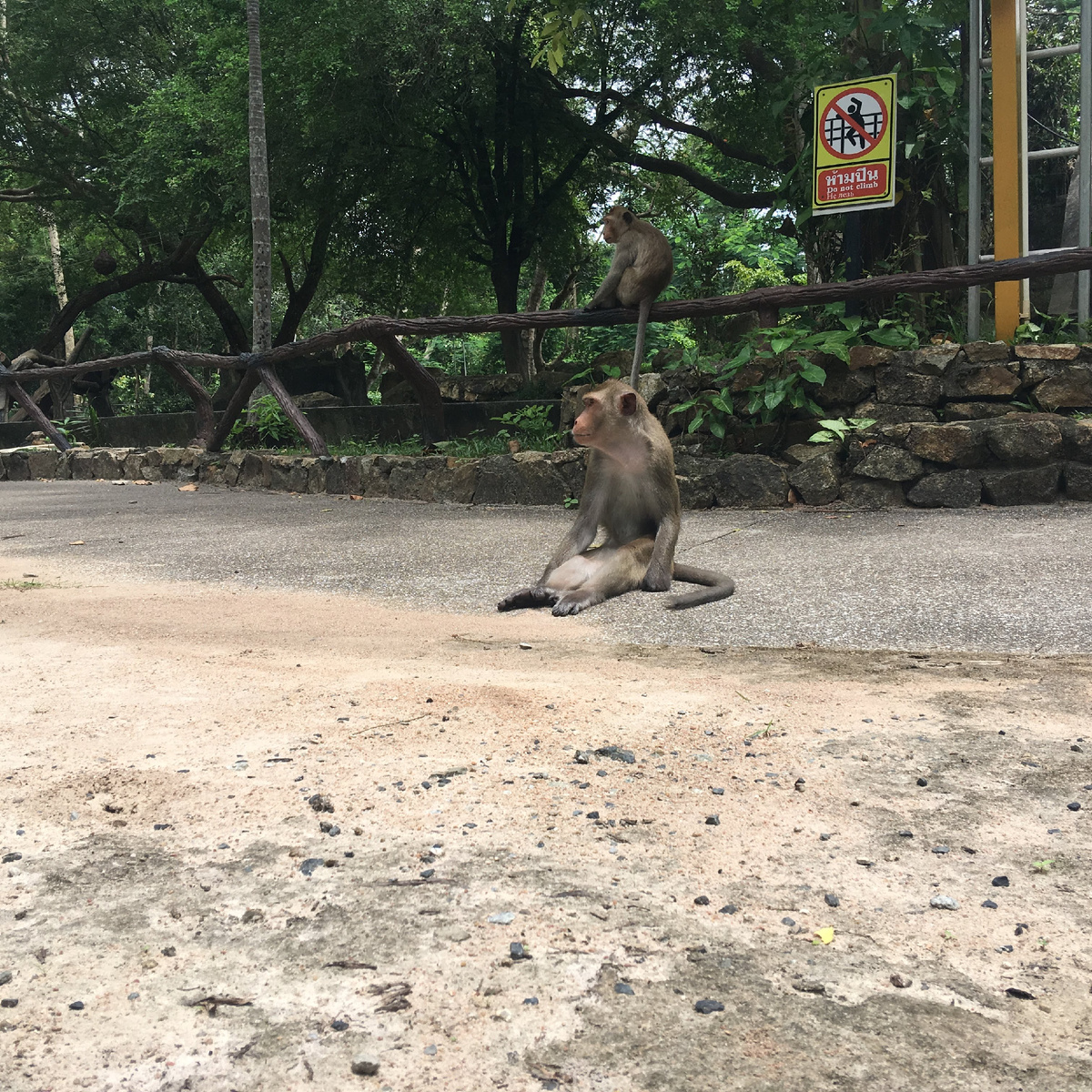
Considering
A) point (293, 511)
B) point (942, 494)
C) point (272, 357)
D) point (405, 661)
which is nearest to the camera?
point (405, 661)

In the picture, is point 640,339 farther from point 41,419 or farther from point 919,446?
point 41,419

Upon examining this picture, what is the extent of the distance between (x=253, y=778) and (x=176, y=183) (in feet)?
47.3

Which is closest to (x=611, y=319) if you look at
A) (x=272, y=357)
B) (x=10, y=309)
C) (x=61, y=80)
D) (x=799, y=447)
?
(x=799, y=447)

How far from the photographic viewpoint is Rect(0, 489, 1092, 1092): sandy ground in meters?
1.61

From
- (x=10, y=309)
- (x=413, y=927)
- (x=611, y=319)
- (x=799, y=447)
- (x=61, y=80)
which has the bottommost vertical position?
(x=413, y=927)

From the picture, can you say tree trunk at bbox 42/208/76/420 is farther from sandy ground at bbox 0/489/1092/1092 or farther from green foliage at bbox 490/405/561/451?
A: sandy ground at bbox 0/489/1092/1092

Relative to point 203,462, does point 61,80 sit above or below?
above

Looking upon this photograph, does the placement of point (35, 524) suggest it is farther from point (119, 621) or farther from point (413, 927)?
point (413, 927)

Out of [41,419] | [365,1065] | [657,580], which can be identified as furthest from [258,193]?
[365,1065]

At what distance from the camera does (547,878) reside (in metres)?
2.16

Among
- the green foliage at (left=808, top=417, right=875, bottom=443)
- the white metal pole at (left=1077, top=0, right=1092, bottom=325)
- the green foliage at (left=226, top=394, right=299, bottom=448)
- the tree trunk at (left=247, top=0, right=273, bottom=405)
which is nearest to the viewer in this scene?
the green foliage at (left=808, top=417, right=875, bottom=443)

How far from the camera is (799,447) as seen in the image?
7.85 meters

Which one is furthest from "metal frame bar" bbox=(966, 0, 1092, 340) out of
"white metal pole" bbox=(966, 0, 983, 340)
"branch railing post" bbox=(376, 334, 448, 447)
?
"branch railing post" bbox=(376, 334, 448, 447)

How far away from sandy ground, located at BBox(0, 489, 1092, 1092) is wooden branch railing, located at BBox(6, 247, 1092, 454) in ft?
14.5
